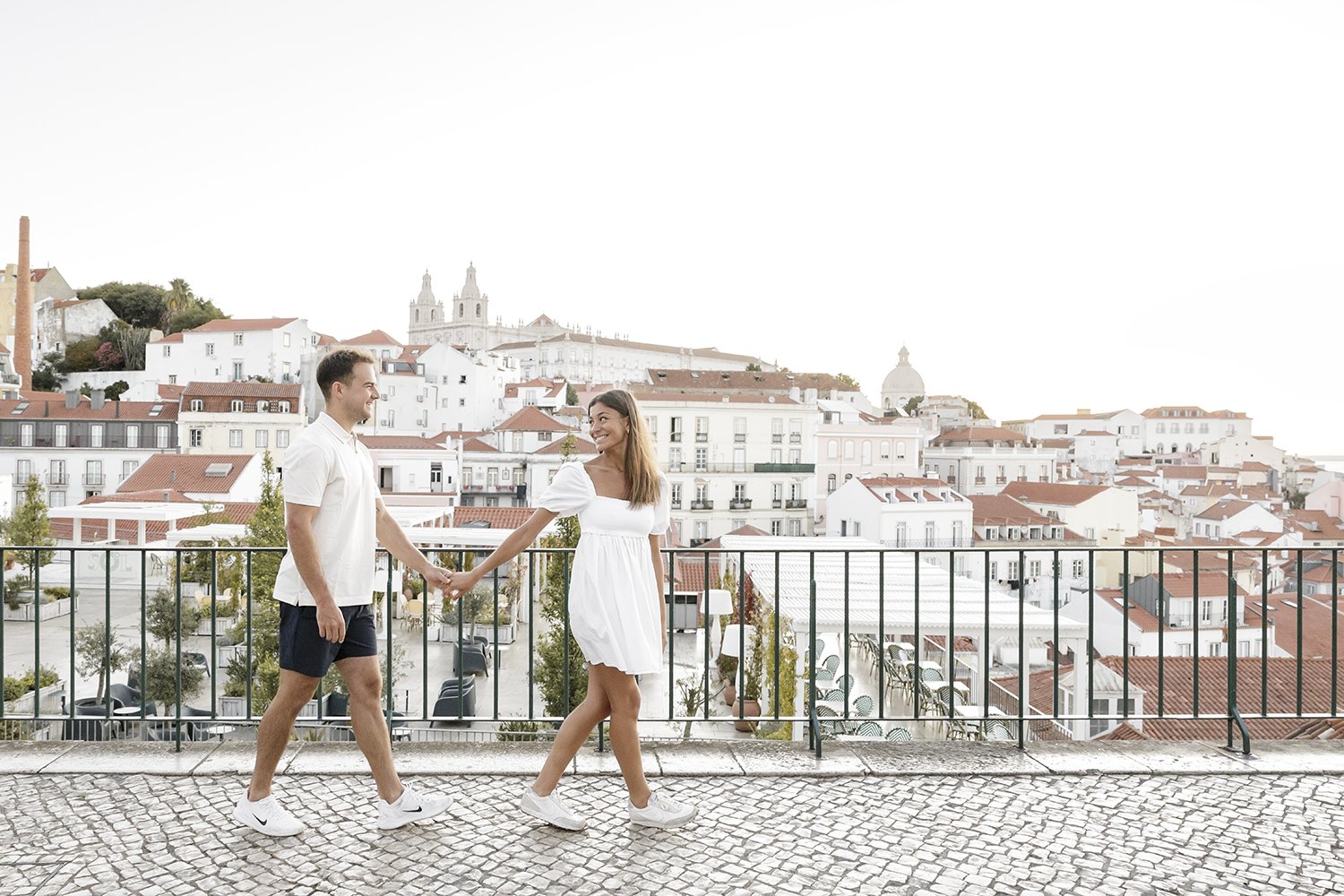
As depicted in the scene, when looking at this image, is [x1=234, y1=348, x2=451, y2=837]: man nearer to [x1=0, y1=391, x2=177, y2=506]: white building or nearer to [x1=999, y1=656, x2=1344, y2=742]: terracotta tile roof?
[x1=999, y1=656, x2=1344, y2=742]: terracotta tile roof

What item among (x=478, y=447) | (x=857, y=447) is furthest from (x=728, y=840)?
(x=857, y=447)

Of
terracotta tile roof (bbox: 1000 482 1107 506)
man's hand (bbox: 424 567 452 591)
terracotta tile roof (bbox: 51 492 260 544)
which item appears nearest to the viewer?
man's hand (bbox: 424 567 452 591)

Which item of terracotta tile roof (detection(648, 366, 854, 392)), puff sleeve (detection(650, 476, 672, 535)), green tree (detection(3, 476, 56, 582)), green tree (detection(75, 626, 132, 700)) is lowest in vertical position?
green tree (detection(75, 626, 132, 700))

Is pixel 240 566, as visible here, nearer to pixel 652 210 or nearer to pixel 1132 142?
pixel 1132 142

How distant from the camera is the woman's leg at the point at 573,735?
3.60 m

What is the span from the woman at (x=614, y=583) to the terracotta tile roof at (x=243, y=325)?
71040 millimetres

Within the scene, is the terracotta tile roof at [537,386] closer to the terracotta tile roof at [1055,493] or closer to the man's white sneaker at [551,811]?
the terracotta tile roof at [1055,493]

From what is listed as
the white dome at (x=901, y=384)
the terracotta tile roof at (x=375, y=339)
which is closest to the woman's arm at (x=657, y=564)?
the terracotta tile roof at (x=375, y=339)

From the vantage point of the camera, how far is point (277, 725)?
3525mm

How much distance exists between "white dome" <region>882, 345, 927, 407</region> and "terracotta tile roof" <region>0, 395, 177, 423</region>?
99.5 metres

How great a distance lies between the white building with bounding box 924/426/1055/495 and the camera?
75.6m

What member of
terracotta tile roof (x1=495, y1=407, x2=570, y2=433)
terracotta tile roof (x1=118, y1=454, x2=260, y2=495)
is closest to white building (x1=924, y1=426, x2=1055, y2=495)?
terracotta tile roof (x1=495, y1=407, x2=570, y2=433)

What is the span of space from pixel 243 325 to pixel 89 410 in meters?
17.0

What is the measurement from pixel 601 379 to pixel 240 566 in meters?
104
